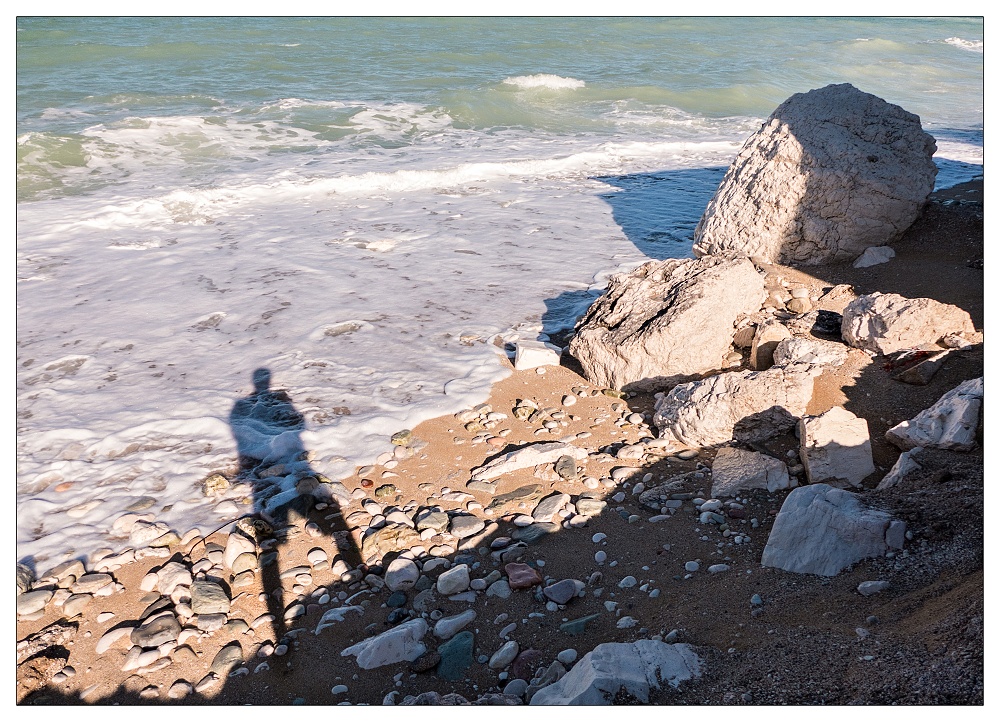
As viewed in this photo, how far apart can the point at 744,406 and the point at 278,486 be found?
2.75 meters

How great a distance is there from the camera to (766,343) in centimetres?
472

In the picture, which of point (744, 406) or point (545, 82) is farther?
point (545, 82)

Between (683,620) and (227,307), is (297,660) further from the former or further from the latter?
(227,307)


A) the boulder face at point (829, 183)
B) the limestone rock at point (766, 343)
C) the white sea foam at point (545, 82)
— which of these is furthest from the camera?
the white sea foam at point (545, 82)

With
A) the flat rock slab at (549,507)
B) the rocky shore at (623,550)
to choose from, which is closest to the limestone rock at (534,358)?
the rocky shore at (623,550)

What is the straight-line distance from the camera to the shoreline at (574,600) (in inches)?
101

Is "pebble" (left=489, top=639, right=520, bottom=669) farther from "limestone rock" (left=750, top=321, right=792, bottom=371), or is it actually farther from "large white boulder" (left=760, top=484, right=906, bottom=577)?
"limestone rock" (left=750, top=321, right=792, bottom=371)

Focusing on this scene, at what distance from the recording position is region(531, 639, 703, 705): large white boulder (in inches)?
91.1

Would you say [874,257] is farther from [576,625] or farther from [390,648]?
[390,648]

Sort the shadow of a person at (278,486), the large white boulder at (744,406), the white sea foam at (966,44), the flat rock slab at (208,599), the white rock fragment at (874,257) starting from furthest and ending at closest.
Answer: the white sea foam at (966,44), the white rock fragment at (874,257), the large white boulder at (744,406), the shadow of a person at (278,486), the flat rock slab at (208,599)

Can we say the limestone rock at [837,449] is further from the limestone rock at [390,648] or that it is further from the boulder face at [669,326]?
the limestone rock at [390,648]

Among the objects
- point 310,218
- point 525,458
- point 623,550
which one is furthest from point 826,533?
point 310,218

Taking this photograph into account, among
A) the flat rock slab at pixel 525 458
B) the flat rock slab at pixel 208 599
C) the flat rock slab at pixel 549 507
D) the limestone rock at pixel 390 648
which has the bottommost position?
the flat rock slab at pixel 208 599

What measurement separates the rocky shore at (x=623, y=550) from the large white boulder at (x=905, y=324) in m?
0.02
